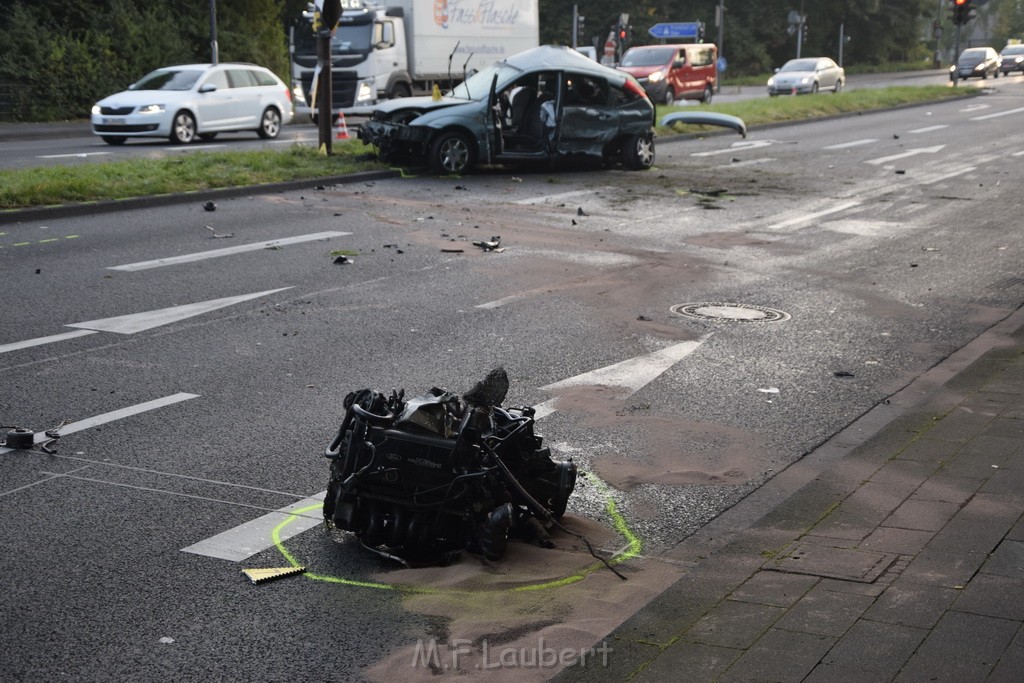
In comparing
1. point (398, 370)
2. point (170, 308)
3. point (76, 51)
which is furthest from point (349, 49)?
point (398, 370)

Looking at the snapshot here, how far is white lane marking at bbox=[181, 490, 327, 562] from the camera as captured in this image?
16.6 ft

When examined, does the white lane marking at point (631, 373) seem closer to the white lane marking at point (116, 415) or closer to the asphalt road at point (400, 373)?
the asphalt road at point (400, 373)

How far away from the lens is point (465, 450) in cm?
481

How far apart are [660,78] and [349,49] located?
1185 centimetres

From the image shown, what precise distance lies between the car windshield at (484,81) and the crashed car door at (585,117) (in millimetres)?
928

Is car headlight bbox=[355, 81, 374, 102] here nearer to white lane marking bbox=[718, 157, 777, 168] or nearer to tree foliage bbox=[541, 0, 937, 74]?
white lane marking bbox=[718, 157, 777, 168]

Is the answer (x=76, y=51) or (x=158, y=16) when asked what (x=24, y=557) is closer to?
(x=76, y=51)

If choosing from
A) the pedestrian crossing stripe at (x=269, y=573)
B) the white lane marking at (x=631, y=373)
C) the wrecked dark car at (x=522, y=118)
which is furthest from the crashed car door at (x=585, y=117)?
the pedestrian crossing stripe at (x=269, y=573)

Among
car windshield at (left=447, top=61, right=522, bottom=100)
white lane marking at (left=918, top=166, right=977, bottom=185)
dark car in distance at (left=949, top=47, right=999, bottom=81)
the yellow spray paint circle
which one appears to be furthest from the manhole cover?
dark car in distance at (left=949, top=47, right=999, bottom=81)

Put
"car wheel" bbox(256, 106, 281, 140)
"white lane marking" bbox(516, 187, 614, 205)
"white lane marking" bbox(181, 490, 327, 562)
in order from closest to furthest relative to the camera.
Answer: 1. "white lane marking" bbox(181, 490, 327, 562)
2. "white lane marking" bbox(516, 187, 614, 205)
3. "car wheel" bbox(256, 106, 281, 140)

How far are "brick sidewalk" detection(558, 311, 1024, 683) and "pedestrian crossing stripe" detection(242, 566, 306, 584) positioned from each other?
1.39m

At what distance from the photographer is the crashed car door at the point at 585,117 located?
68.4ft

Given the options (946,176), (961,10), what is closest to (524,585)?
(946,176)

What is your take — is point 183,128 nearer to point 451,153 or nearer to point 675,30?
point 451,153
